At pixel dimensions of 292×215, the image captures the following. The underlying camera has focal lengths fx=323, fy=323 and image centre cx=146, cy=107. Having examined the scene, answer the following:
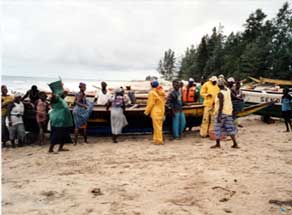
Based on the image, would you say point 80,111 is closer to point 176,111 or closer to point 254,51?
point 176,111

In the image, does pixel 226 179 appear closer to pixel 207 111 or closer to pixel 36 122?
pixel 207 111

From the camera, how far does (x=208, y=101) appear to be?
834cm

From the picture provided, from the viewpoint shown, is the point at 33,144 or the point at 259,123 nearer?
the point at 33,144

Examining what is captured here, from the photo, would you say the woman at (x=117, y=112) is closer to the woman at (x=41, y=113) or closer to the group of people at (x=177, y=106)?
the group of people at (x=177, y=106)

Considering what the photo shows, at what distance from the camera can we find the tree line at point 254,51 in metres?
37.7

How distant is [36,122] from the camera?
859 centimetres

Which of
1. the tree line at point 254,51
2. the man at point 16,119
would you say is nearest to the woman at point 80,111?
the man at point 16,119

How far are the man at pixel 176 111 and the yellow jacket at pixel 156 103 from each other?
0.35 meters

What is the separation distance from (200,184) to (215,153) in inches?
79.8

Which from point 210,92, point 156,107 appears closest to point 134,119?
point 156,107

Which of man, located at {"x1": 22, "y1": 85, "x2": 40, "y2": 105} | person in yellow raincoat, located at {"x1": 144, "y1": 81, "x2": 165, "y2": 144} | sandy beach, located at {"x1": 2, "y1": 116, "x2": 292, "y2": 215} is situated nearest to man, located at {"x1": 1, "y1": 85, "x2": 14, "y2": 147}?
man, located at {"x1": 22, "y1": 85, "x2": 40, "y2": 105}

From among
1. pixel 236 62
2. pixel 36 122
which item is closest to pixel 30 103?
pixel 36 122

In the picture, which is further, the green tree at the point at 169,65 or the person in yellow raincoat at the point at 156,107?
the green tree at the point at 169,65

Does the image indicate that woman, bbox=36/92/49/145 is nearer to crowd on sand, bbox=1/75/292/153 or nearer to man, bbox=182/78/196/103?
crowd on sand, bbox=1/75/292/153
